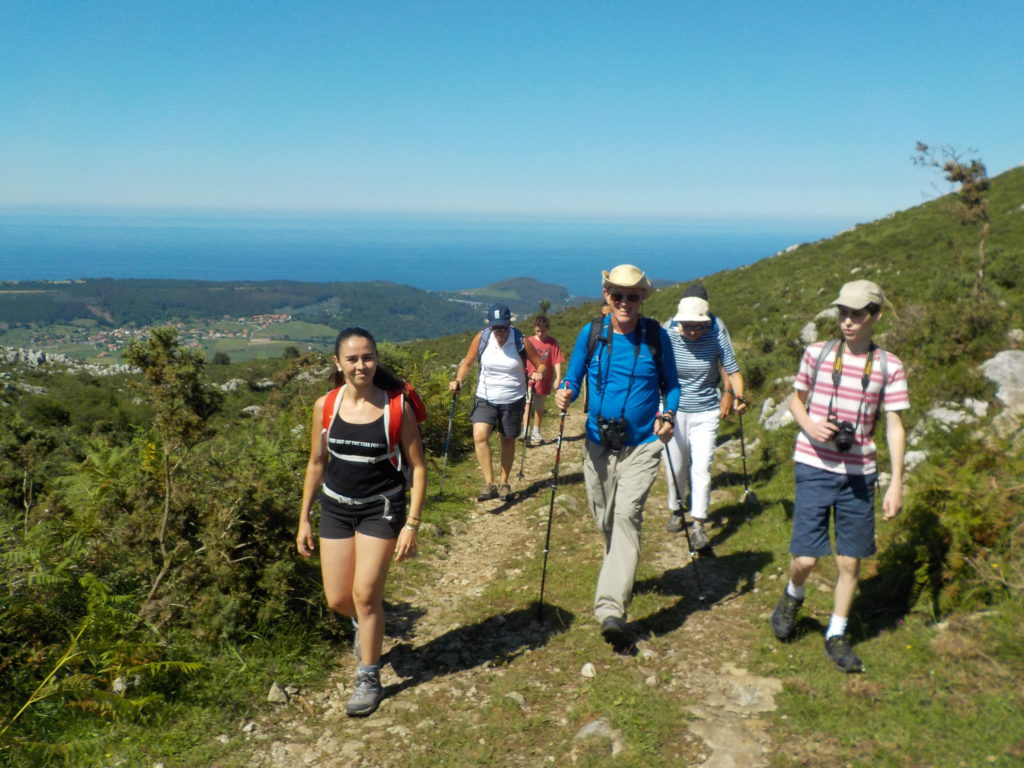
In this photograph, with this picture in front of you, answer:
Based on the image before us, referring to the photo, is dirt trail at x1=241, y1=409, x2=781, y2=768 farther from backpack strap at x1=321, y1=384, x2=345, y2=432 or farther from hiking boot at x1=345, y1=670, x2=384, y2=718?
backpack strap at x1=321, y1=384, x2=345, y2=432

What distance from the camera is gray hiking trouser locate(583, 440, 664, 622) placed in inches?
174

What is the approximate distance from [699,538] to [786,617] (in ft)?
5.75

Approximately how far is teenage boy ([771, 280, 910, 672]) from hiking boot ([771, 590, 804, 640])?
0.22 metres

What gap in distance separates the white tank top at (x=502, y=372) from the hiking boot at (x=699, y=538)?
2485 mm

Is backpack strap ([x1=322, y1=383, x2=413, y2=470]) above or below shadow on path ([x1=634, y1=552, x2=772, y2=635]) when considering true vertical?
above

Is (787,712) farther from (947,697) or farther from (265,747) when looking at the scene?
(265,747)

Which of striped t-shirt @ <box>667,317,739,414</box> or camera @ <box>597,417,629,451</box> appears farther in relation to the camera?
striped t-shirt @ <box>667,317,739,414</box>

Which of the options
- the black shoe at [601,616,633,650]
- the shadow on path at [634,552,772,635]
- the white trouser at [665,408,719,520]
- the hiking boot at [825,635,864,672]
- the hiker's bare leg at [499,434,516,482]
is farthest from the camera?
the hiker's bare leg at [499,434,516,482]

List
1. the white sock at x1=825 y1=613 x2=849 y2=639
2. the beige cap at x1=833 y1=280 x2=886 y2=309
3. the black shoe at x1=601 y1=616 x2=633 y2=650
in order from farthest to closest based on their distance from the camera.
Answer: the black shoe at x1=601 y1=616 x2=633 y2=650
the white sock at x1=825 y1=613 x2=849 y2=639
the beige cap at x1=833 y1=280 x2=886 y2=309

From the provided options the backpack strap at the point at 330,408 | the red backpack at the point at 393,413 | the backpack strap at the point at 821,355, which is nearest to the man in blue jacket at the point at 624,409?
the backpack strap at the point at 821,355

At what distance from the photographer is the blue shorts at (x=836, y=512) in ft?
12.9

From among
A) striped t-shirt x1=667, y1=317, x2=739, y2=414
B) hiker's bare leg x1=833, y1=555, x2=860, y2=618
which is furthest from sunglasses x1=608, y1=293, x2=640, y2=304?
hiker's bare leg x1=833, y1=555, x2=860, y2=618

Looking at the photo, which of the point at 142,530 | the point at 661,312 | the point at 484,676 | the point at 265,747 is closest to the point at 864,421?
Result: the point at 484,676

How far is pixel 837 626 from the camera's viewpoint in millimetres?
4105
